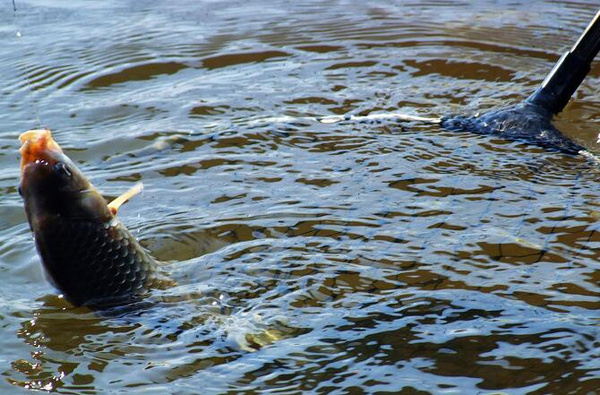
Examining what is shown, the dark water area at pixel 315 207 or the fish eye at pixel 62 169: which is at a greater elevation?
the fish eye at pixel 62 169

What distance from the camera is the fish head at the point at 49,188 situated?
2.88m

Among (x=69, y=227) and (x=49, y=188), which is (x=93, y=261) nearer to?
(x=69, y=227)

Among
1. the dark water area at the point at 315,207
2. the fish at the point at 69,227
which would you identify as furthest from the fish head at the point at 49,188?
the dark water area at the point at 315,207

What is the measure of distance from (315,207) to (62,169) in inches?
51.3

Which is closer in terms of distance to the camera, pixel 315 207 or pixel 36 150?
pixel 36 150

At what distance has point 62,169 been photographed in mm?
2898

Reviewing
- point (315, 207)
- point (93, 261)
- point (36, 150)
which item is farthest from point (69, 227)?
point (315, 207)

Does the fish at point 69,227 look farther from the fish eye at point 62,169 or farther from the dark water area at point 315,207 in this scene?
the dark water area at point 315,207

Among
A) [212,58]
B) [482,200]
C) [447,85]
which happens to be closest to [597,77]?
[447,85]

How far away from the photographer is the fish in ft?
9.37

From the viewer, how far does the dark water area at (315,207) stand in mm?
2855

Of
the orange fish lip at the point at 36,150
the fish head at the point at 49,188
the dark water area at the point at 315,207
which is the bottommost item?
the dark water area at the point at 315,207

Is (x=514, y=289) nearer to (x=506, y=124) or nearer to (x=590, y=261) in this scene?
(x=590, y=261)

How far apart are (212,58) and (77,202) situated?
3.32m
